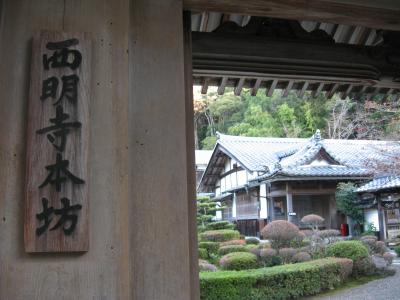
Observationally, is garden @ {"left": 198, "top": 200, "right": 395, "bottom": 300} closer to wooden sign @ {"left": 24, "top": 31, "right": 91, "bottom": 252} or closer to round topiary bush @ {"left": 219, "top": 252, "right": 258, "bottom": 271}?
A: round topiary bush @ {"left": 219, "top": 252, "right": 258, "bottom": 271}

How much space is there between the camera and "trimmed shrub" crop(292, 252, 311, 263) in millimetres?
11617

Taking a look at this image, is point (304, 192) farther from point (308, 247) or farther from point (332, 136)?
point (332, 136)

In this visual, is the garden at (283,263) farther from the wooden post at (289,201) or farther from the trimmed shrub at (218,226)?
the wooden post at (289,201)

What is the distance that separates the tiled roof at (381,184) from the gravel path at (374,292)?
15.6ft

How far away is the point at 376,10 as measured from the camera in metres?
1.94

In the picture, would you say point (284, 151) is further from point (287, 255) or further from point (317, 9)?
point (317, 9)

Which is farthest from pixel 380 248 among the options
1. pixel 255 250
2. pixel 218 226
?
pixel 218 226

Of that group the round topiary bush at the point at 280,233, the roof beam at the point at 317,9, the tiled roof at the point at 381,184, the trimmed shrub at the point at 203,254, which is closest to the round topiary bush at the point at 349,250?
the round topiary bush at the point at 280,233

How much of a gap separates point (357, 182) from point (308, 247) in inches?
282

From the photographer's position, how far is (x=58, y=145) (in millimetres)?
1461

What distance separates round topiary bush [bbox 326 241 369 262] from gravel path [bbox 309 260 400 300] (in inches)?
30.2

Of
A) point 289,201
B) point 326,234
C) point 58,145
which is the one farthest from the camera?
point 289,201

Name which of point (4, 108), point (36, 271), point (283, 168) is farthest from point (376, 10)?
point (283, 168)

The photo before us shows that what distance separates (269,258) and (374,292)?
2855 mm
